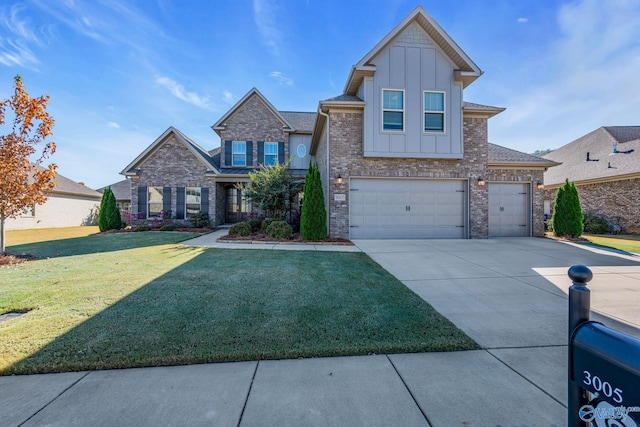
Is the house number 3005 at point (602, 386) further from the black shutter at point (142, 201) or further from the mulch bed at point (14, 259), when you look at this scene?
the black shutter at point (142, 201)

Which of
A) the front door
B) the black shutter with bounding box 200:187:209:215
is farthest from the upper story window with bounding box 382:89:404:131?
the front door

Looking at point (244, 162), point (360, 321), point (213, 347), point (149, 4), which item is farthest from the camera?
point (244, 162)

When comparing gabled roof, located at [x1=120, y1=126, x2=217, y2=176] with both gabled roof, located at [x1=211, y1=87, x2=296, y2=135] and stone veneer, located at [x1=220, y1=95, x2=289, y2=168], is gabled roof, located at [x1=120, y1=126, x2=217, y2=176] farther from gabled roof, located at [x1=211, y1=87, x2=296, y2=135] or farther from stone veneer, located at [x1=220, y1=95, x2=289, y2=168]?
gabled roof, located at [x1=211, y1=87, x2=296, y2=135]

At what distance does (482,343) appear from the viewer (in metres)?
2.92

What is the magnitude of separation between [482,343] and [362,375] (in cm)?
150

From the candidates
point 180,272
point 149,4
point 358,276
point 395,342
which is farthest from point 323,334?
point 149,4

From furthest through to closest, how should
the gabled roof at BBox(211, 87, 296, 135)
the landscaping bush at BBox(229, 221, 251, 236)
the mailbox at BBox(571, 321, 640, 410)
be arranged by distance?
the gabled roof at BBox(211, 87, 296, 135), the landscaping bush at BBox(229, 221, 251, 236), the mailbox at BBox(571, 321, 640, 410)

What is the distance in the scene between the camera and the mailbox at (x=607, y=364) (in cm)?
98

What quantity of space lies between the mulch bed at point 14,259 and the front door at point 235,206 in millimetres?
10466

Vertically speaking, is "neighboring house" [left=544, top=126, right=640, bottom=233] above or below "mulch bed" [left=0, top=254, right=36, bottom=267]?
above

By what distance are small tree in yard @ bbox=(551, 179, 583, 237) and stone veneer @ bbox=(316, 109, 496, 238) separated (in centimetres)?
403

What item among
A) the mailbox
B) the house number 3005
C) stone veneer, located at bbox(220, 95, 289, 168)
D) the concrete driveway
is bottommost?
the concrete driveway

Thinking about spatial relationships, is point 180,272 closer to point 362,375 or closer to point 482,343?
point 362,375

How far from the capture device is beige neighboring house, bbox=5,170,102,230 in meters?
18.0
